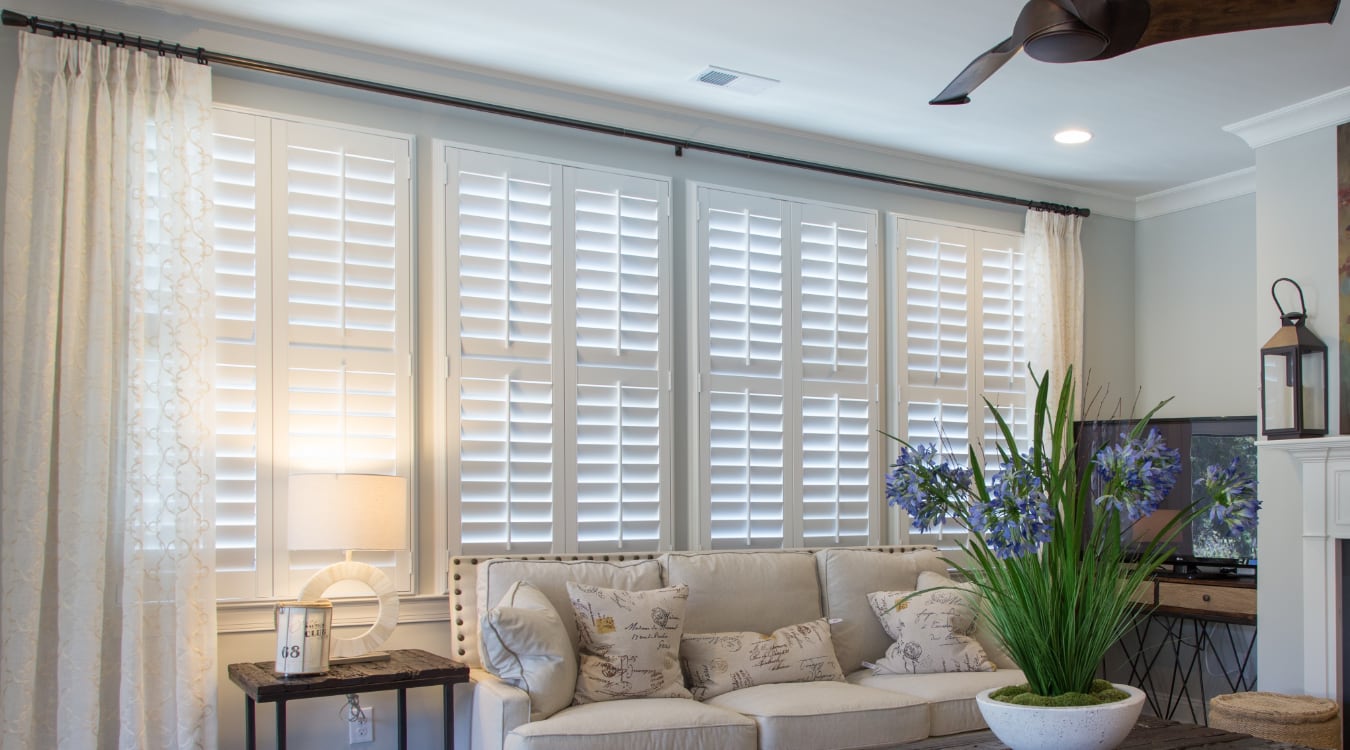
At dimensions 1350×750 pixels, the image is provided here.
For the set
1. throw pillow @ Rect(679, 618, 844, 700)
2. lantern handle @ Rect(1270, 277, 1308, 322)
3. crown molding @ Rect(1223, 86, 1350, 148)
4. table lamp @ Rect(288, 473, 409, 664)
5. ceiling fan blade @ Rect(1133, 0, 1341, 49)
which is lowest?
throw pillow @ Rect(679, 618, 844, 700)

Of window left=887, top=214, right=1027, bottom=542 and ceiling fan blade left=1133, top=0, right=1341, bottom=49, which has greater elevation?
ceiling fan blade left=1133, top=0, right=1341, bottom=49

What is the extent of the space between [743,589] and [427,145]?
1946mm

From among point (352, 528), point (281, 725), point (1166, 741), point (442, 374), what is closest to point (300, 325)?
point (442, 374)

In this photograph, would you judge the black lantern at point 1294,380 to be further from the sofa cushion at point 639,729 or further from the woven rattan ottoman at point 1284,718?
the sofa cushion at point 639,729

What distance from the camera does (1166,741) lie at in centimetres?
265

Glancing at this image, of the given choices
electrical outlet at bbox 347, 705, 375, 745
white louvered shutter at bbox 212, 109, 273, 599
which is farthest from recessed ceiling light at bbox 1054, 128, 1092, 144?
electrical outlet at bbox 347, 705, 375, 745

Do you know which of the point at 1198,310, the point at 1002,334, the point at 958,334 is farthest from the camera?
the point at 1198,310

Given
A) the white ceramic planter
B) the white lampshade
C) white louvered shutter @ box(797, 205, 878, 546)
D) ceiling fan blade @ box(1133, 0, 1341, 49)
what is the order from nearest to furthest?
1. the white ceramic planter
2. ceiling fan blade @ box(1133, 0, 1341, 49)
3. the white lampshade
4. white louvered shutter @ box(797, 205, 878, 546)

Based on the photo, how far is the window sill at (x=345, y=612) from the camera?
11.5 feet

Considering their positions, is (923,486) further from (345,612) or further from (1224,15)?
(345,612)

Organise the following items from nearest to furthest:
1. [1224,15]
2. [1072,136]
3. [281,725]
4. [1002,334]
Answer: [1224,15]
[281,725]
[1072,136]
[1002,334]

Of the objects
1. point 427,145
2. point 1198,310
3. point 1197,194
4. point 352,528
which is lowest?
point 352,528

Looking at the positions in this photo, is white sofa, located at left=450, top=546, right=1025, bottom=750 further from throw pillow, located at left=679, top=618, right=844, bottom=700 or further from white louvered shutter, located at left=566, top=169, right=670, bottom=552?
white louvered shutter, located at left=566, top=169, right=670, bottom=552

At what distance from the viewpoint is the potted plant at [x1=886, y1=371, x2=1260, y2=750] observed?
2088 millimetres
